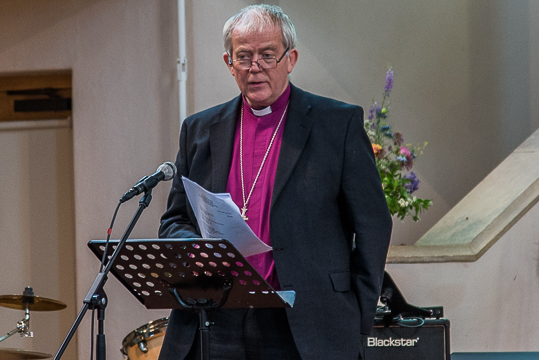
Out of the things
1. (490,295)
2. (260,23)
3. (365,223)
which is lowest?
(490,295)

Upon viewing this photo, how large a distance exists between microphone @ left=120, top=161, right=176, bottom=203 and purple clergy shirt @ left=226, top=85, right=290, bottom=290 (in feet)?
0.75

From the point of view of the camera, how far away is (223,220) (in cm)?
179

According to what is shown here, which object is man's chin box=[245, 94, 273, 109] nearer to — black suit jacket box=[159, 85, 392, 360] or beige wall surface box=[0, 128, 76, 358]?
black suit jacket box=[159, 85, 392, 360]

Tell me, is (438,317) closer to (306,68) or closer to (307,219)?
(307,219)

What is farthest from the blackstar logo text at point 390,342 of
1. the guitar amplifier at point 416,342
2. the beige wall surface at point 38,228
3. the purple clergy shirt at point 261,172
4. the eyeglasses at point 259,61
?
the beige wall surface at point 38,228

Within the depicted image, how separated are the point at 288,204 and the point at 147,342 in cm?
156

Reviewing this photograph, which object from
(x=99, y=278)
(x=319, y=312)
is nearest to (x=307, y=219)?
(x=319, y=312)

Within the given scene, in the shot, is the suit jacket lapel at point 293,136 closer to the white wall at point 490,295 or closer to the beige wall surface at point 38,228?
the white wall at point 490,295

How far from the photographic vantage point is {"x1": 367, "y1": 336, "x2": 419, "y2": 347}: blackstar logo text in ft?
10.7

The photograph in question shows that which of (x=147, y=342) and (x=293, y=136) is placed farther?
(x=147, y=342)

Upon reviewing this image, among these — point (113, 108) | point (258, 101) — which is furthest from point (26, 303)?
point (258, 101)

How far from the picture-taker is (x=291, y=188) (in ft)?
6.97

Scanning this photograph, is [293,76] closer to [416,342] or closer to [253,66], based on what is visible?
[416,342]

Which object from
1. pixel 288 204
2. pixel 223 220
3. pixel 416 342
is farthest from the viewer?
pixel 416 342
